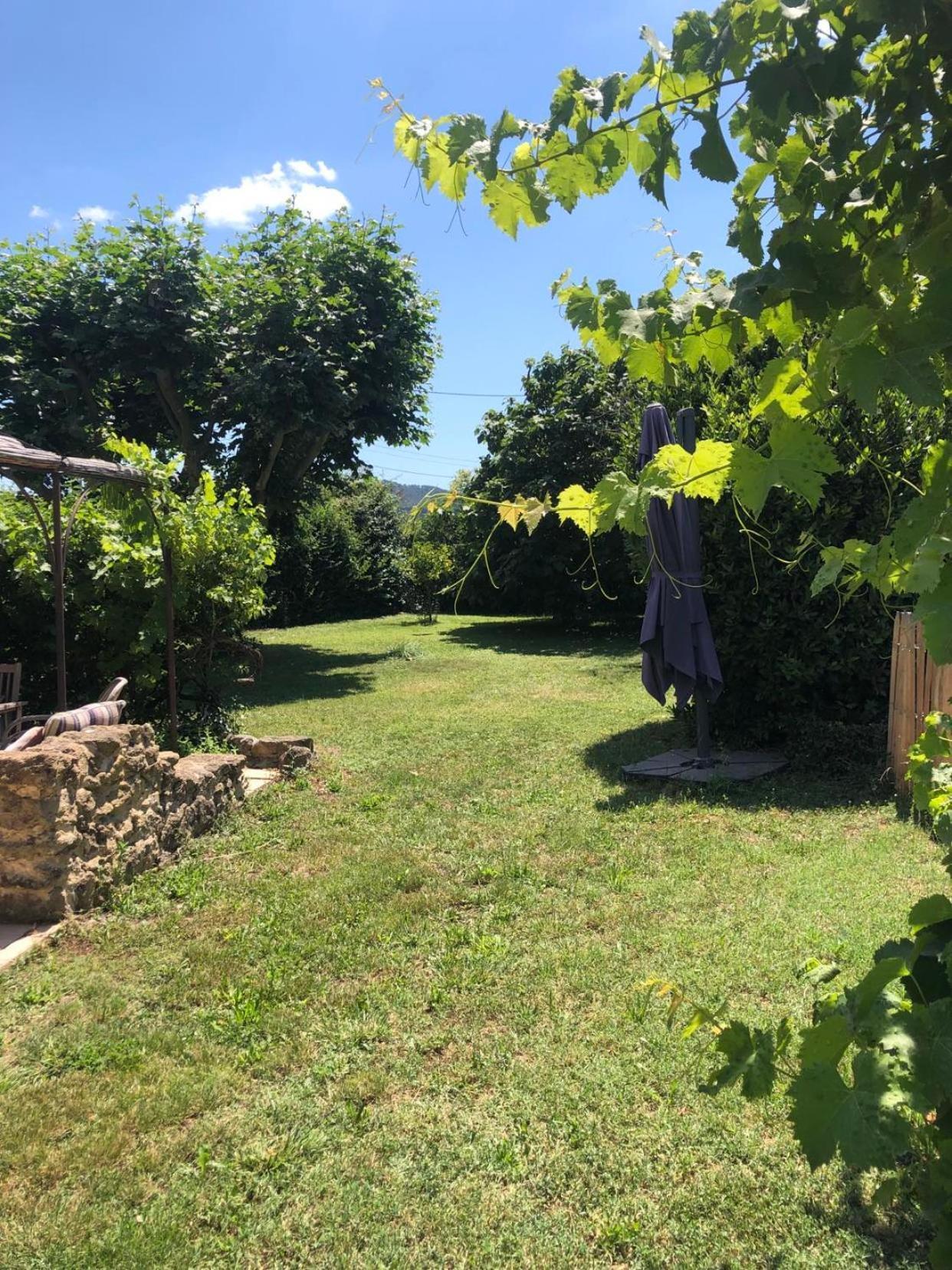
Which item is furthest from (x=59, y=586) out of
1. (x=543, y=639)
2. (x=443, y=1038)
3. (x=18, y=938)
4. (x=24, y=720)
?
(x=543, y=639)

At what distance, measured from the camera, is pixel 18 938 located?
3951 millimetres

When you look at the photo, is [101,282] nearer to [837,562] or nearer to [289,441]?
[289,441]

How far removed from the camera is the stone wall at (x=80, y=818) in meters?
4.03

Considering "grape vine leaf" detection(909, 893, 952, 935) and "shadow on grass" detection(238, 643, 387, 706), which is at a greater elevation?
"grape vine leaf" detection(909, 893, 952, 935)

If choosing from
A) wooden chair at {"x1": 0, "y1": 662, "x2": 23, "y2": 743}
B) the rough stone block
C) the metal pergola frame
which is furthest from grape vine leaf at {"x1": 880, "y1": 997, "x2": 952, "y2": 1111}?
wooden chair at {"x1": 0, "y1": 662, "x2": 23, "y2": 743}

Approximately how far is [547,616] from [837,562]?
935 inches

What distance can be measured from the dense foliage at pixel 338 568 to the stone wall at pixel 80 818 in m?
20.3

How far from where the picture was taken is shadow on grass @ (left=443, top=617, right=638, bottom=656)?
17.1 metres

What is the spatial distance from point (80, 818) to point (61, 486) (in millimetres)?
2669

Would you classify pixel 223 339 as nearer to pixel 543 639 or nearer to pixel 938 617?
pixel 543 639

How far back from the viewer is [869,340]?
1.12 meters

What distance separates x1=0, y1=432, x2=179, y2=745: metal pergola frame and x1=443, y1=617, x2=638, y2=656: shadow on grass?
10470 mm

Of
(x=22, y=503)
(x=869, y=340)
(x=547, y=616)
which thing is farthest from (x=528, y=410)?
(x=869, y=340)

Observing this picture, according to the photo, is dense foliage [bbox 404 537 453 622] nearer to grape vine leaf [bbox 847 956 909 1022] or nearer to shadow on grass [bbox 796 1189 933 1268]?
shadow on grass [bbox 796 1189 933 1268]
